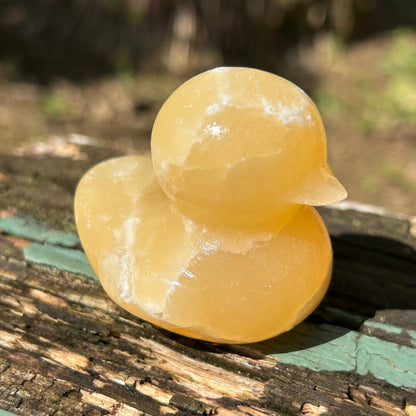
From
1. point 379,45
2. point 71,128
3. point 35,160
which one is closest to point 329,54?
point 379,45

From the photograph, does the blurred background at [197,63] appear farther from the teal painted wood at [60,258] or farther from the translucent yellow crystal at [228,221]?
the translucent yellow crystal at [228,221]

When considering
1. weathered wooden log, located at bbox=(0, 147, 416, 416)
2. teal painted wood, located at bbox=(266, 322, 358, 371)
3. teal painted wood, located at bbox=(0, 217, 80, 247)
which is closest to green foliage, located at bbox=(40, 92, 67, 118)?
teal painted wood, located at bbox=(0, 217, 80, 247)

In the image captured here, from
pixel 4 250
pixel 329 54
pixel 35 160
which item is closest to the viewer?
pixel 4 250

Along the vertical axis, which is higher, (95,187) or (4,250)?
(95,187)

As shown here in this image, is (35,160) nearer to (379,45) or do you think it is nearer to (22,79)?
(22,79)

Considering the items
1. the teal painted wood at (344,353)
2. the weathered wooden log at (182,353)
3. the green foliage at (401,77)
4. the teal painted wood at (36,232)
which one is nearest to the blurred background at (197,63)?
the green foliage at (401,77)

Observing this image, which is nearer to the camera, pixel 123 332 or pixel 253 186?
pixel 253 186

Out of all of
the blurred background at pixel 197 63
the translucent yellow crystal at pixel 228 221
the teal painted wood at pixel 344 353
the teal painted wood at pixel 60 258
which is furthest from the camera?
the blurred background at pixel 197 63
